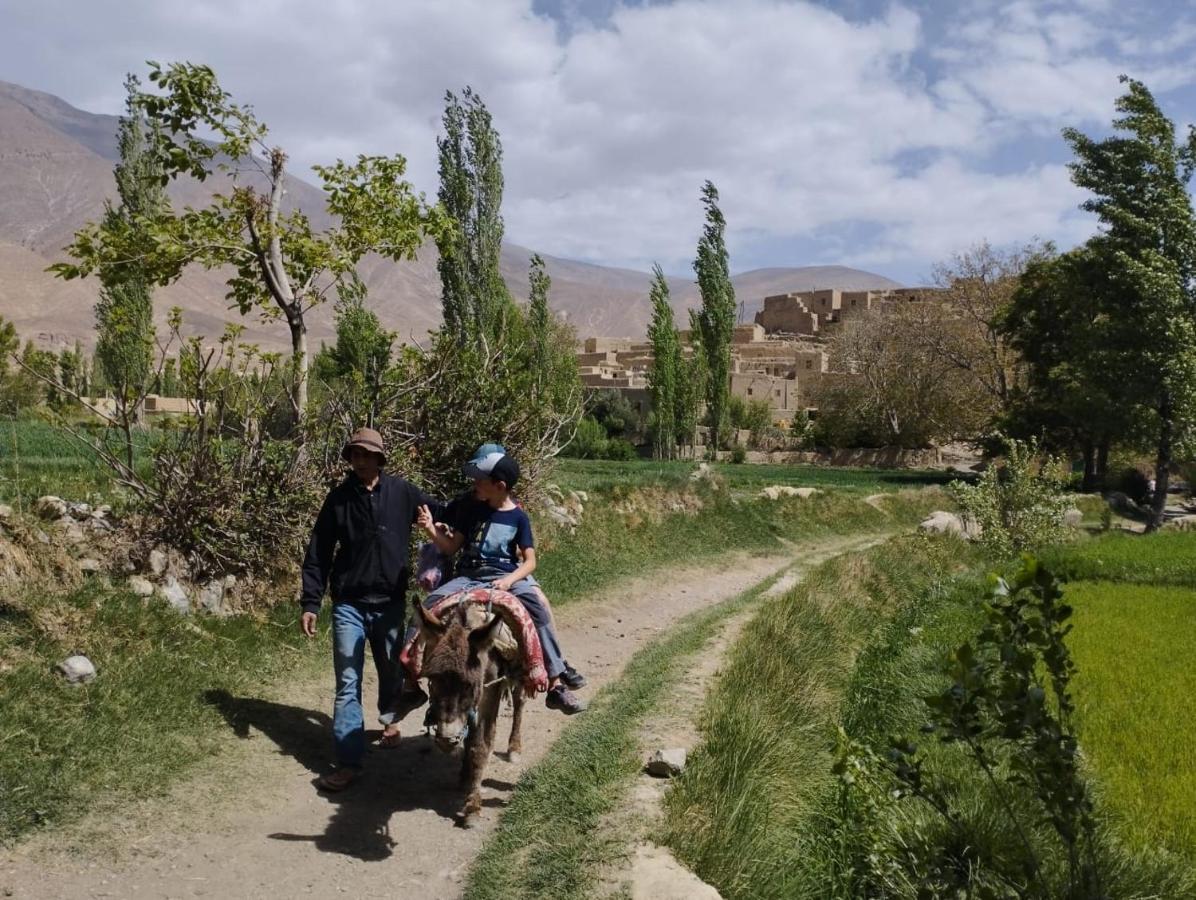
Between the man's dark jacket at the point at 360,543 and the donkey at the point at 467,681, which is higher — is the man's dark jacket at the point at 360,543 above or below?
above

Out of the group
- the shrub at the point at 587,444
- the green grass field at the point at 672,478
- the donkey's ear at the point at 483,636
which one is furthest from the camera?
the shrub at the point at 587,444

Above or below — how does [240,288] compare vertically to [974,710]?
above

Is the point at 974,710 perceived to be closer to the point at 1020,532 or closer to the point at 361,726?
the point at 361,726

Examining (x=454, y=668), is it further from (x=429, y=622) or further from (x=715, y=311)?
(x=715, y=311)

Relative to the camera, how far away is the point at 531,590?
5441 millimetres

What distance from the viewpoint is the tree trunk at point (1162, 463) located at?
24.9 m

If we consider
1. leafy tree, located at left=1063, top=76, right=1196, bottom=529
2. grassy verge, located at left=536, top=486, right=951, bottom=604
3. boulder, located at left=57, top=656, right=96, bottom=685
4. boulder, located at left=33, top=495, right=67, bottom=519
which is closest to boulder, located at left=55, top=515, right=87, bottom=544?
boulder, located at left=33, top=495, right=67, bottom=519

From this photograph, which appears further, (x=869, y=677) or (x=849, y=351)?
(x=849, y=351)

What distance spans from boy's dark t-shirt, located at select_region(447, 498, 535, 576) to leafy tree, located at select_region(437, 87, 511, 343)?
20435 millimetres

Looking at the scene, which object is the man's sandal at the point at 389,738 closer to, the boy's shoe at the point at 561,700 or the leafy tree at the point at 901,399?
the boy's shoe at the point at 561,700

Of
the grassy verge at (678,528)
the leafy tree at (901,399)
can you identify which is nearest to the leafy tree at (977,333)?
the leafy tree at (901,399)

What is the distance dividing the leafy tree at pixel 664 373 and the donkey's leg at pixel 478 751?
36.0 m

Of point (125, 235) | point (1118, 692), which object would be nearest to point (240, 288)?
point (125, 235)

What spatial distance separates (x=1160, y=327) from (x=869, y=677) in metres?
20.7
